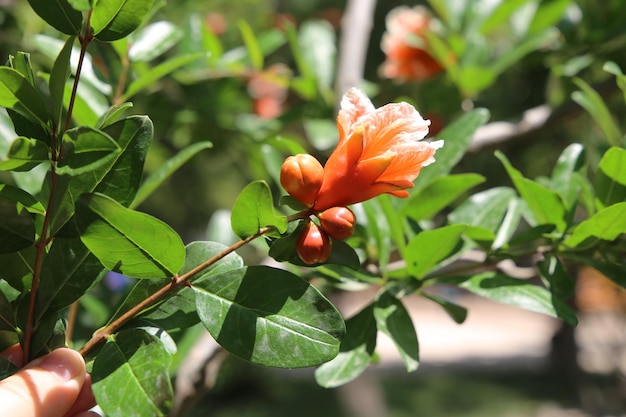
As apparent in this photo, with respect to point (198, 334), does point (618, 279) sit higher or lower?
higher

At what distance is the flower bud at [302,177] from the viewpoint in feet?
1.60

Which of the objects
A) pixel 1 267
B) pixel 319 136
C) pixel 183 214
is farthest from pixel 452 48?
pixel 183 214

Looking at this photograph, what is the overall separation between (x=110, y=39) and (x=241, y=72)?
75 cm

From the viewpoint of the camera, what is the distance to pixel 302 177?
49 centimetres

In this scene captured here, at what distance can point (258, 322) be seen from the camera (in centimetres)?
50

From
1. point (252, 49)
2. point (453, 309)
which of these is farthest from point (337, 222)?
point (252, 49)

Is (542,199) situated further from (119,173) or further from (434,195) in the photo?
(119,173)

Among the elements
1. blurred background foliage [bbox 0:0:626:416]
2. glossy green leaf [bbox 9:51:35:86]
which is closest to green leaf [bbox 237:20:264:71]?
blurred background foliage [bbox 0:0:626:416]

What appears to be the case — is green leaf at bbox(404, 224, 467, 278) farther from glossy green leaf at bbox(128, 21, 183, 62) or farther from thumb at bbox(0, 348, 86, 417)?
glossy green leaf at bbox(128, 21, 183, 62)

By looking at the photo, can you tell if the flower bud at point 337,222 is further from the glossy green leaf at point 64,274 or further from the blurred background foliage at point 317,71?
the blurred background foliage at point 317,71

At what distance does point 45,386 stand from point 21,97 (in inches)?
8.1

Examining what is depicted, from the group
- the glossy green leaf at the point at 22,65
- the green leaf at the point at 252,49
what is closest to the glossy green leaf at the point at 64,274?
the glossy green leaf at the point at 22,65

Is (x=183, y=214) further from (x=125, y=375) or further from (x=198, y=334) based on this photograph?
(x=125, y=375)

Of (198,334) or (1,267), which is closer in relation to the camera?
(1,267)
